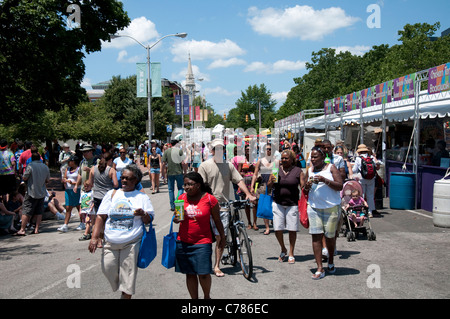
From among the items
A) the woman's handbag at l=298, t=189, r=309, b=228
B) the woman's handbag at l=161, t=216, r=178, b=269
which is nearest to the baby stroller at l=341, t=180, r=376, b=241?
the woman's handbag at l=298, t=189, r=309, b=228

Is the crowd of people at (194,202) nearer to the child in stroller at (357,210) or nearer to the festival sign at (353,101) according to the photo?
the child in stroller at (357,210)

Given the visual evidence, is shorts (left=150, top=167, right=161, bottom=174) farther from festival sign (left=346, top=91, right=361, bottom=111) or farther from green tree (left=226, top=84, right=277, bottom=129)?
green tree (left=226, top=84, right=277, bottom=129)

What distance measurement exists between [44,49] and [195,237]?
53.8 ft

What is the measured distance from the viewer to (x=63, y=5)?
1945 cm

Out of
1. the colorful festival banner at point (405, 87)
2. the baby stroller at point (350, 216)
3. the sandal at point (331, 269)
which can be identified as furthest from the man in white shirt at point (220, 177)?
the colorful festival banner at point (405, 87)

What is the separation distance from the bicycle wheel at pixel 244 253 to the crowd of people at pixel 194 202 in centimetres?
30

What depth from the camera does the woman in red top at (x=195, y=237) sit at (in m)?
4.55

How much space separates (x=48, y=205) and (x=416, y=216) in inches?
384

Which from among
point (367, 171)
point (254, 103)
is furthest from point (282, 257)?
point (254, 103)

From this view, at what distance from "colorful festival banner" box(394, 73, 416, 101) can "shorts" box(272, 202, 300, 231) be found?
8331mm

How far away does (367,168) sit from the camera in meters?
A: 11.1

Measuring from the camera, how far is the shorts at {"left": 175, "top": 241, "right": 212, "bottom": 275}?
4.53 m
